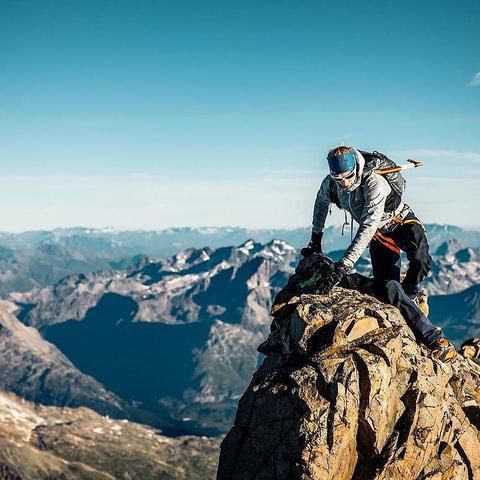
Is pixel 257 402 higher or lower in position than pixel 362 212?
lower

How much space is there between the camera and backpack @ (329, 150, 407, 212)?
2638 centimetres

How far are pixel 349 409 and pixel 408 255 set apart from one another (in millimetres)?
10044

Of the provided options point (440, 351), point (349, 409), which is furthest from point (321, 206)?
point (349, 409)

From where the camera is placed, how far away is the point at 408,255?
97.8 ft

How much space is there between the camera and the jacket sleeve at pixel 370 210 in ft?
83.7

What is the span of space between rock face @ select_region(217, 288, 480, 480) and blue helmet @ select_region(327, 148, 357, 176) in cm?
758

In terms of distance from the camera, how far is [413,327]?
29.0 metres

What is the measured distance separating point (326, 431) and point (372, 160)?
1339 centimetres

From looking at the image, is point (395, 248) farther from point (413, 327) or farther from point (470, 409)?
point (470, 409)

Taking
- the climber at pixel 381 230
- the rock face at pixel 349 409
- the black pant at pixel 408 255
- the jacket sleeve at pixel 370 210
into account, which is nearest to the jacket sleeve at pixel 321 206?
the climber at pixel 381 230

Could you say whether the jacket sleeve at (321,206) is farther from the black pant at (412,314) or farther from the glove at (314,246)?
the black pant at (412,314)

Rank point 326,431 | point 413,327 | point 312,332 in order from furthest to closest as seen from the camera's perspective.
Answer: point 413,327, point 312,332, point 326,431

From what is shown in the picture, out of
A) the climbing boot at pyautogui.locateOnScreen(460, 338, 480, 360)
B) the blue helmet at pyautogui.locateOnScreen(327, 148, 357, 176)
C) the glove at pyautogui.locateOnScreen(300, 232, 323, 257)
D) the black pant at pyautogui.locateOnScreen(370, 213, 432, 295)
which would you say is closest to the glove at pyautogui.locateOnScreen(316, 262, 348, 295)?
the black pant at pyautogui.locateOnScreen(370, 213, 432, 295)

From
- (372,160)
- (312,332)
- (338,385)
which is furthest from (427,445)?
(372,160)
